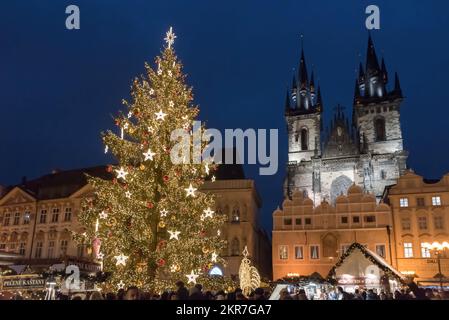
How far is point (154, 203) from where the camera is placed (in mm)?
15180

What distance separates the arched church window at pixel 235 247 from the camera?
3922 cm

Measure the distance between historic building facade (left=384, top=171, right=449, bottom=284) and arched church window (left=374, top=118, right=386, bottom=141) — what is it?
19.3 meters

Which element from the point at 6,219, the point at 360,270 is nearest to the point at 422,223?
the point at 360,270

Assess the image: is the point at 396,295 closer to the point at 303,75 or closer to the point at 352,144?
the point at 352,144

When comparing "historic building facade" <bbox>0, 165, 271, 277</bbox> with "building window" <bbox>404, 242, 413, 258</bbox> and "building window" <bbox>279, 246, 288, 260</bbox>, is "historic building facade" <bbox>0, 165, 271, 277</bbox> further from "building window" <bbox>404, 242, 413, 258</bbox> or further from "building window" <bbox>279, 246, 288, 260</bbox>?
"building window" <bbox>404, 242, 413, 258</bbox>

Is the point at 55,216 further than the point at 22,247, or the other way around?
the point at 55,216

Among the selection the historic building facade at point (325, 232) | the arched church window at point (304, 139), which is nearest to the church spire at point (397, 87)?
the arched church window at point (304, 139)

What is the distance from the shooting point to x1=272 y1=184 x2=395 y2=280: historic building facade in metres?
36.6

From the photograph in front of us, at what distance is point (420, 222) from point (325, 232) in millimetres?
8266

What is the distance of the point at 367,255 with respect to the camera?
23172 mm

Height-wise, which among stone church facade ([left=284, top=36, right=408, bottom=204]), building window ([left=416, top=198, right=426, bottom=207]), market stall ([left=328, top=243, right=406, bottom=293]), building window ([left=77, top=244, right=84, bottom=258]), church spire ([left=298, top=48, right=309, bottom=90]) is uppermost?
church spire ([left=298, top=48, right=309, bottom=90])

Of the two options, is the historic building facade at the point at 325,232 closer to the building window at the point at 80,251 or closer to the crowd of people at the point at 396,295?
the building window at the point at 80,251

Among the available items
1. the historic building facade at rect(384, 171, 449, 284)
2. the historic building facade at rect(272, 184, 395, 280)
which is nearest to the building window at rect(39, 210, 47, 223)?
the historic building facade at rect(272, 184, 395, 280)
